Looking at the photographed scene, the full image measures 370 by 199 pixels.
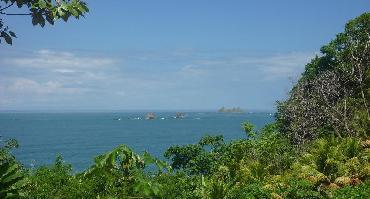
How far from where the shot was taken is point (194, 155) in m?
39.8

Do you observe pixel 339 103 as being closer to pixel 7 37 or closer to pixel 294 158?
pixel 294 158

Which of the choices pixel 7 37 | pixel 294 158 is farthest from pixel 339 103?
pixel 7 37

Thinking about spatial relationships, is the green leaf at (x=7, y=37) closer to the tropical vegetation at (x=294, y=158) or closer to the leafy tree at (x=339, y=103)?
the tropical vegetation at (x=294, y=158)

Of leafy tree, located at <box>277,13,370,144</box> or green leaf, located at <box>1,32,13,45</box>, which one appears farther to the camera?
leafy tree, located at <box>277,13,370,144</box>

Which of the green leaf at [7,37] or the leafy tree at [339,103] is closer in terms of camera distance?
the green leaf at [7,37]

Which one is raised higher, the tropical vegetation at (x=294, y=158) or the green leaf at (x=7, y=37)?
the green leaf at (x=7, y=37)

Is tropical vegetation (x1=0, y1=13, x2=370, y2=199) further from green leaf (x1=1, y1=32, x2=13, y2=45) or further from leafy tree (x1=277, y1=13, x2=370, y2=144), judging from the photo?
green leaf (x1=1, y1=32, x2=13, y2=45)

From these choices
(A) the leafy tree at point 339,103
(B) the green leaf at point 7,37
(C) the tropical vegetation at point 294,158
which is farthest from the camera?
(A) the leafy tree at point 339,103

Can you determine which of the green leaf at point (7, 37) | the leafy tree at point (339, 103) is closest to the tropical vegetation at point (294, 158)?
the leafy tree at point (339, 103)

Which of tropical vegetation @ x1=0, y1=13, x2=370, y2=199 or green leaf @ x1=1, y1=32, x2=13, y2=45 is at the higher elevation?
green leaf @ x1=1, y1=32, x2=13, y2=45

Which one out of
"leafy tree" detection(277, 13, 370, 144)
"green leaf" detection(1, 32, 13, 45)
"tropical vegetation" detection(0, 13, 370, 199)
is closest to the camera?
"green leaf" detection(1, 32, 13, 45)

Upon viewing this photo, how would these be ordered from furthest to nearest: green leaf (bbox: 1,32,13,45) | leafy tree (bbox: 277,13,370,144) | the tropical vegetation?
leafy tree (bbox: 277,13,370,144)
the tropical vegetation
green leaf (bbox: 1,32,13,45)

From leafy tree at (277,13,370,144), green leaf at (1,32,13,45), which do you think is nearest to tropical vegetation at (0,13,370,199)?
leafy tree at (277,13,370,144)

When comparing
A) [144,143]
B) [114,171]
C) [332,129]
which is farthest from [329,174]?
[144,143]
